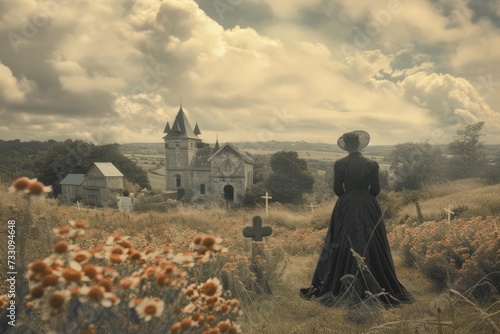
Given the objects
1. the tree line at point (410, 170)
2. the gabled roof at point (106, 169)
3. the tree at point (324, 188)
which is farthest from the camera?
the gabled roof at point (106, 169)

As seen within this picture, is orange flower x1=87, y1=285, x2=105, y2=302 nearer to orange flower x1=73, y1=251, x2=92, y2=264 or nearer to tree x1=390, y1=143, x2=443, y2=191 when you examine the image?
orange flower x1=73, y1=251, x2=92, y2=264

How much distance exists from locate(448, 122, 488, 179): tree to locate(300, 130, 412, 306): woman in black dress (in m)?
35.4

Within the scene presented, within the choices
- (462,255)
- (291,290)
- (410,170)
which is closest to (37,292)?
(291,290)

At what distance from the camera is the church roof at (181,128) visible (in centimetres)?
4655

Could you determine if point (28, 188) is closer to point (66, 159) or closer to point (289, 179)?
point (289, 179)

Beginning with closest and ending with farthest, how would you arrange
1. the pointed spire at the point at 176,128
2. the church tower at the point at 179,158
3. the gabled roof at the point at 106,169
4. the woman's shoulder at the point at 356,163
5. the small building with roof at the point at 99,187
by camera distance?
1. the woman's shoulder at the point at 356,163
2. the small building with roof at the point at 99,187
3. the gabled roof at the point at 106,169
4. the church tower at the point at 179,158
5. the pointed spire at the point at 176,128

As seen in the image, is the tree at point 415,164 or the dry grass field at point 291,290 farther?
the tree at point 415,164

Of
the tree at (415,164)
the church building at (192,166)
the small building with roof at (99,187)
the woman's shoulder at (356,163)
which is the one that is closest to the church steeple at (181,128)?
the church building at (192,166)

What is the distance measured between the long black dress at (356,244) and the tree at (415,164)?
28.0 meters

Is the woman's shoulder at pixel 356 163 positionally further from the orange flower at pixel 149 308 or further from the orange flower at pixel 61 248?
the orange flower at pixel 61 248

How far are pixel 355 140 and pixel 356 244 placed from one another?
5.49 feet

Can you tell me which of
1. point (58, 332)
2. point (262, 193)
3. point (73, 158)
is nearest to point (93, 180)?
point (73, 158)

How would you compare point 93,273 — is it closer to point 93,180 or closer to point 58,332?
point 58,332

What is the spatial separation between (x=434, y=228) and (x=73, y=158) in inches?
1846
